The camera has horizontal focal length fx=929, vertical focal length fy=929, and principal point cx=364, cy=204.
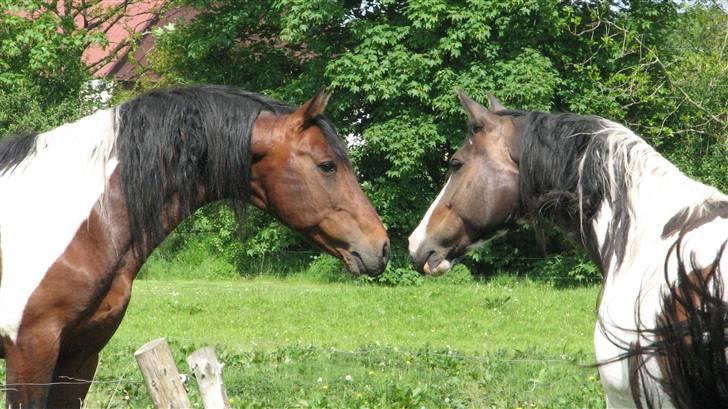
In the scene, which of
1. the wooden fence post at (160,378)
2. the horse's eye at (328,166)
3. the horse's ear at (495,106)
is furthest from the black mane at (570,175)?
the wooden fence post at (160,378)

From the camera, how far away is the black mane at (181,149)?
13.8 ft

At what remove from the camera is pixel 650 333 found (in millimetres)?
3100

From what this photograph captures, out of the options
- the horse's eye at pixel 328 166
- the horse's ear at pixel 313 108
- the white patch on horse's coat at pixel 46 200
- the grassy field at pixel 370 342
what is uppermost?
the horse's ear at pixel 313 108

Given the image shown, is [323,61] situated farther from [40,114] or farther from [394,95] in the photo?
[40,114]

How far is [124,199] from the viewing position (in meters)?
4.18

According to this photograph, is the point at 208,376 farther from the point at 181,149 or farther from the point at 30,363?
the point at 181,149

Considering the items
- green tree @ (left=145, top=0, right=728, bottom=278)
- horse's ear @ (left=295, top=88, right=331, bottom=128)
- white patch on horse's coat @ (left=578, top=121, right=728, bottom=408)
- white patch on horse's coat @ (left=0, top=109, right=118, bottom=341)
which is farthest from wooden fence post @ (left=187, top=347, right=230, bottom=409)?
green tree @ (left=145, top=0, right=728, bottom=278)

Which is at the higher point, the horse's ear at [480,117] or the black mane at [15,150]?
the horse's ear at [480,117]

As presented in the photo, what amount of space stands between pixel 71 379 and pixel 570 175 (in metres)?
2.38

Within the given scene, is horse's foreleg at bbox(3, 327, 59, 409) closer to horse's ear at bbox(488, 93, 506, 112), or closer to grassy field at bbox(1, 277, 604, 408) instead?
grassy field at bbox(1, 277, 604, 408)

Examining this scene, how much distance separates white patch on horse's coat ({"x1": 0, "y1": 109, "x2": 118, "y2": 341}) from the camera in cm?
394

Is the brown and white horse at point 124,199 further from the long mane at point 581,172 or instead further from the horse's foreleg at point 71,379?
the long mane at point 581,172

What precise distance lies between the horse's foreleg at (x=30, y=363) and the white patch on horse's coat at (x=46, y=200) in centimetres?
6

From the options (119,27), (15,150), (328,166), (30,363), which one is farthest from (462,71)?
(119,27)
